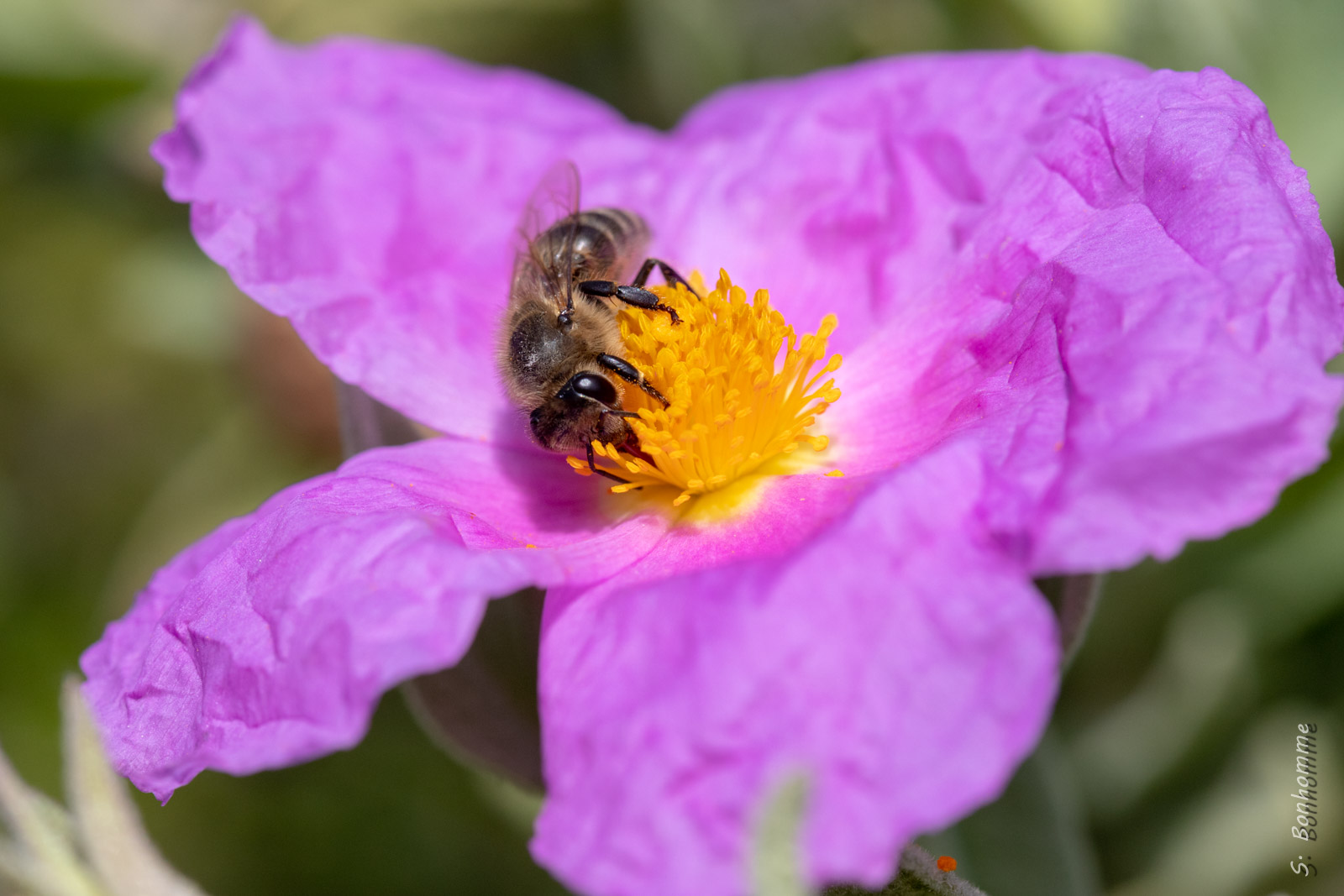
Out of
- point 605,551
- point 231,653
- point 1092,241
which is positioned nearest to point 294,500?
point 231,653

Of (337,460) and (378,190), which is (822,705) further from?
(337,460)

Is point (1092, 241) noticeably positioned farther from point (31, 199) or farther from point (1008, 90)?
point (31, 199)

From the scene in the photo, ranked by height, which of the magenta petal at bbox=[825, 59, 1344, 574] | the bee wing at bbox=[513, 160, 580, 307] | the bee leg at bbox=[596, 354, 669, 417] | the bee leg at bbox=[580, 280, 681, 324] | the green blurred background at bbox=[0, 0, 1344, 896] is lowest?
the green blurred background at bbox=[0, 0, 1344, 896]

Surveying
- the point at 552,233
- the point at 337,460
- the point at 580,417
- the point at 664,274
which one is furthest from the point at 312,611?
the point at 337,460

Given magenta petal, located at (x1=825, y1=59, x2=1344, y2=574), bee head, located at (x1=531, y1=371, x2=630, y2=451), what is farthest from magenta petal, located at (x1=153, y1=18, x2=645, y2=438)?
magenta petal, located at (x1=825, y1=59, x2=1344, y2=574)

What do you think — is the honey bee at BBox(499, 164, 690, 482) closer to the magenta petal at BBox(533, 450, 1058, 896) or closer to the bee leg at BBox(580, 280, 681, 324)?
the bee leg at BBox(580, 280, 681, 324)
